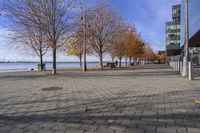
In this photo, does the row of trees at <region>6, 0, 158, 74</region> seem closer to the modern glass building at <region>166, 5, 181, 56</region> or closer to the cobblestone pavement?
the cobblestone pavement

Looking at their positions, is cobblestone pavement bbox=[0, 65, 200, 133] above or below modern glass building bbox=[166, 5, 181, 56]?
below

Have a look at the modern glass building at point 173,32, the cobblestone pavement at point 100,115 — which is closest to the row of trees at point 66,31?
the cobblestone pavement at point 100,115

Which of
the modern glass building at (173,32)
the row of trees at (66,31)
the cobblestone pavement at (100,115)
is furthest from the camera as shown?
the modern glass building at (173,32)

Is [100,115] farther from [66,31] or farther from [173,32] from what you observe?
[173,32]

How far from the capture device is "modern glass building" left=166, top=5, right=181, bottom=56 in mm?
100300

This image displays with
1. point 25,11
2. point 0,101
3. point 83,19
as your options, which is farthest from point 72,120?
point 83,19

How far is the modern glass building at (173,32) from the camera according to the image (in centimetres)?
10030

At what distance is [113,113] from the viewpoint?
7004 mm

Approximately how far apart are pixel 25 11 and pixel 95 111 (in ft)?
63.1

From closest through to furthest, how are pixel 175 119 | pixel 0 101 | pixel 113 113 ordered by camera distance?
pixel 175 119, pixel 113 113, pixel 0 101

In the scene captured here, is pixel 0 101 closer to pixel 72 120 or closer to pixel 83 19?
pixel 72 120

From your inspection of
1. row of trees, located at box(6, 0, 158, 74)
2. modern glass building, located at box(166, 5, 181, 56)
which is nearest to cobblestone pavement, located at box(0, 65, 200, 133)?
row of trees, located at box(6, 0, 158, 74)

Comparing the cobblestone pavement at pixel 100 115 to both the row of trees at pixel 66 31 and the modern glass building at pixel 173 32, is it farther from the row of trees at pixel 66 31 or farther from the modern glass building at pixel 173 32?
the modern glass building at pixel 173 32

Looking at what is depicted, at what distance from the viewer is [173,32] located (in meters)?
102
